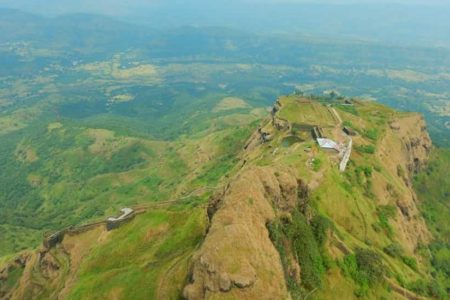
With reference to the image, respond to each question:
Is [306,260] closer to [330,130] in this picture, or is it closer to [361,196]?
[361,196]

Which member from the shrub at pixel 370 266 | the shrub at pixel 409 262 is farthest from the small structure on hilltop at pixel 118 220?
the shrub at pixel 409 262

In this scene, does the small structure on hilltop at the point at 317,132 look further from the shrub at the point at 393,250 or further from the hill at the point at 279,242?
the shrub at the point at 393,250

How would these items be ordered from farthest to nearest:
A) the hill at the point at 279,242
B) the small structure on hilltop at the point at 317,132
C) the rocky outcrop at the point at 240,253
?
the small structure on hilltop at the point at 317,132, the hill at the point at 279,242, the rocky outcrop at the point at 240,253

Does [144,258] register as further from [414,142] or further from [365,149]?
[414,142]

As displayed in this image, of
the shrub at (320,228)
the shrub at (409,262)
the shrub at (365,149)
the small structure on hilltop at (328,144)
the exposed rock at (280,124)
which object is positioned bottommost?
the exposed rock at (280,124)

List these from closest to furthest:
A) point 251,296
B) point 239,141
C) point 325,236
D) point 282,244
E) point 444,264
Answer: point 251,296 → point 282,244 → point 325,236 → point 444,264 → point 239,141

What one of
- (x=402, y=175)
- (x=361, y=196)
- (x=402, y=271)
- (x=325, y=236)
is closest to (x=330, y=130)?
(x=402, y=175)

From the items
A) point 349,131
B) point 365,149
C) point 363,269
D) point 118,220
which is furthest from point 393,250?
point 118,220
